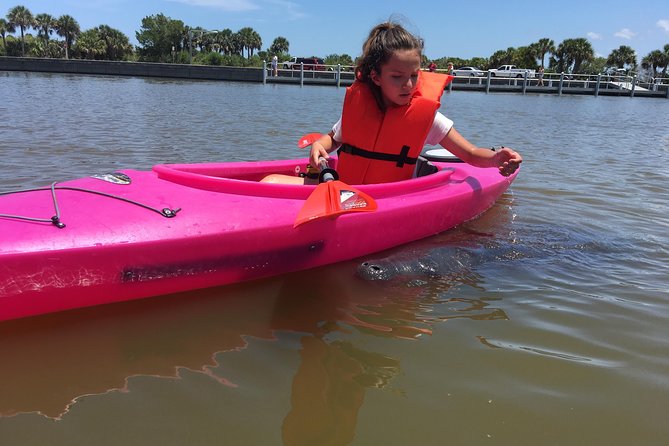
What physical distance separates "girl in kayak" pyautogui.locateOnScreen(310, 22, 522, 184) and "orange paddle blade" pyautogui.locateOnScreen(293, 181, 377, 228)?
0.36 meters

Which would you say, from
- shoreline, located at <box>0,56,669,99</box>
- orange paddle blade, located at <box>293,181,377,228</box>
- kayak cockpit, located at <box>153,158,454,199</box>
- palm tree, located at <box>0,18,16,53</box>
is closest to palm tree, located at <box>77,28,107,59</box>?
palm tree, located at <box>0,18,16,53</box>

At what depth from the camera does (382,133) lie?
3023 millimetres

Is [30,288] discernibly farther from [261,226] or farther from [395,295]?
[395,295]

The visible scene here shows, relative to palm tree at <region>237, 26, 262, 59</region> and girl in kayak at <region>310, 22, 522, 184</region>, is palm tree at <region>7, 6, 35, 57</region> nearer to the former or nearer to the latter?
palm tree at <region>237, 26, 262, 59</region>

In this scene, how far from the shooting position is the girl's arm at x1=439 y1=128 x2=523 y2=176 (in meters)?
2.73

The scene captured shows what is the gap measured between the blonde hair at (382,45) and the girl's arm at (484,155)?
63 cm

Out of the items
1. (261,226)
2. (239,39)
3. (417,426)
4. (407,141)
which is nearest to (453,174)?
(407,141)

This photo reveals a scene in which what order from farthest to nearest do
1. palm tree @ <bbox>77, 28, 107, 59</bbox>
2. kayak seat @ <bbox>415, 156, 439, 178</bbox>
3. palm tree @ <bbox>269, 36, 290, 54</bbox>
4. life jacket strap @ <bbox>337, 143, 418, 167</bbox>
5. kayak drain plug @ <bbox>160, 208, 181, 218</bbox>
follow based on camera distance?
palm tree @ <bbox>269, 36, 290, 54</bbox>, palm tree @ <bbox>77, 28, 107, 59</bbox>, kayak seat @ <bbox>415, 156, 439, 178</bbox>, life jacket strap @ <bbox>337, 143, 418, 167</bbox>, kayak drain plug @ <bbox>160, 208, 181, 218</bbox>

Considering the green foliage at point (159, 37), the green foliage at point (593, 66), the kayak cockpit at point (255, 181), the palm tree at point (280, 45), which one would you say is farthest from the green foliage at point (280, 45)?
the kayak cockpit at point (255, 181)

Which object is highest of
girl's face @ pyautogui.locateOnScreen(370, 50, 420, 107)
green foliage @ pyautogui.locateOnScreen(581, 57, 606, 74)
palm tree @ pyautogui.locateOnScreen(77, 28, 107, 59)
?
palm tree @ pyautogui.locateOnScreen(77, 28, 107, 59)

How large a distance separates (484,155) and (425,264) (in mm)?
727

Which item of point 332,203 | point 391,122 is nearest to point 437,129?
point 391,122

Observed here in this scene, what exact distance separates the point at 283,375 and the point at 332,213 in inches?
32.3

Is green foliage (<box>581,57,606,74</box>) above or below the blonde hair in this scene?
above
